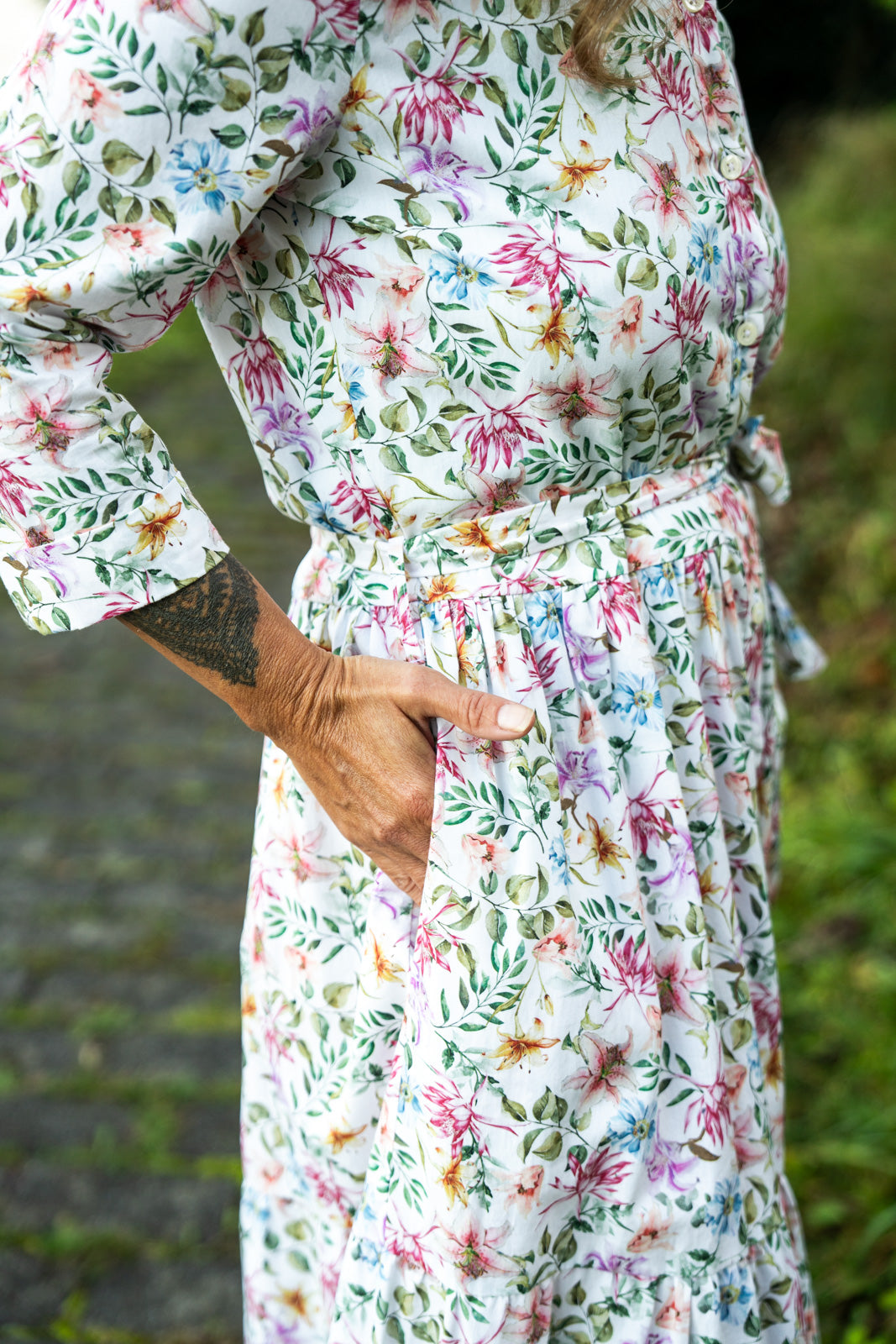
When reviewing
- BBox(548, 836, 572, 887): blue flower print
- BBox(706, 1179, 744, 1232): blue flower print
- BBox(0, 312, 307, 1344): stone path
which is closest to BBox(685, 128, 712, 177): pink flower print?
BBox(548, 836, 572, 887): blue flower print

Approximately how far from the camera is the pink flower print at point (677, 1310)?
3.67ft

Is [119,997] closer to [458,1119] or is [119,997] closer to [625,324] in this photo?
[458,1119]

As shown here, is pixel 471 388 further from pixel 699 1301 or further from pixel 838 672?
pixel 838 672

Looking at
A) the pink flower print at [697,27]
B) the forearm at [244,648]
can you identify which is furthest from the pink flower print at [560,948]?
the pink flower print at [697,27]

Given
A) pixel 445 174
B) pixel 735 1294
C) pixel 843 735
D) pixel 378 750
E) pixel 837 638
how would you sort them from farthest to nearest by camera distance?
pixel 837 638
pixel 843 735
pixel 735 1294
pixel 378 750
pixel 445 174

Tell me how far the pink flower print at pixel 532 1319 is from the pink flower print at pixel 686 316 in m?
0.93

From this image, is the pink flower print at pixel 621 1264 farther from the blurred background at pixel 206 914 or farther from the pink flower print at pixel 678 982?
the blurred background at pixel 206 914

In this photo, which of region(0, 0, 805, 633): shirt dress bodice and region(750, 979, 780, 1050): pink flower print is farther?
region(750, 979, 780, 1050): pink flower print

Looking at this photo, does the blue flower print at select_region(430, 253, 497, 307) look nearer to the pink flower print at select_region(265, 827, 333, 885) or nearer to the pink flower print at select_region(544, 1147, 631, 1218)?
the pink flower print at select_region(265, 827, 333, 885)

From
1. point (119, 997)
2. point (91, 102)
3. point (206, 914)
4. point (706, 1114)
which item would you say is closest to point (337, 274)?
point (91, 102)

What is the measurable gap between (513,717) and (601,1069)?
37 centimetres

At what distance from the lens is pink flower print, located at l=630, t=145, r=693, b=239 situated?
1.01 metres

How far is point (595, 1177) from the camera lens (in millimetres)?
1093

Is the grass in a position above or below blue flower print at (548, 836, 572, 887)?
below
